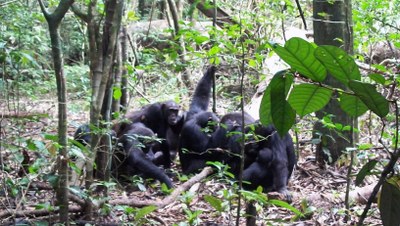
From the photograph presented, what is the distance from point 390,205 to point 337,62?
0.47 m

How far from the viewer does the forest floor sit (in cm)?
355

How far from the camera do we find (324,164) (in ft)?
18.7

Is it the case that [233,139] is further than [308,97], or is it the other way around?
[233,139]

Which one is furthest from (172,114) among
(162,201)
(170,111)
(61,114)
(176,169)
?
(61,114)

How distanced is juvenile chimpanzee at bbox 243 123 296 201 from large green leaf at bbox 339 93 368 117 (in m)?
3.58

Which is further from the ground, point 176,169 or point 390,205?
point 390,205

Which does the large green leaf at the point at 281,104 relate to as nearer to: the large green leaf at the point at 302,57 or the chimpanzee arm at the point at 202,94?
the large green leaf at the point at 302,57

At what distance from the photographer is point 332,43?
5559 mm

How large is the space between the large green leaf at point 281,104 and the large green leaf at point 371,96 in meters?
0.19

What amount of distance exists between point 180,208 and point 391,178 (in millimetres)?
2934

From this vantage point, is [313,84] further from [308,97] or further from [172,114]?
[172,114]

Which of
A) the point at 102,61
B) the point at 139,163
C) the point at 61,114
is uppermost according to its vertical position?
the point at 102,61

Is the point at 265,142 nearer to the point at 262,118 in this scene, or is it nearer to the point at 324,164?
the point at 324,164

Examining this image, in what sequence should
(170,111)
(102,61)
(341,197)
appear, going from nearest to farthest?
(102,61), (341,197), (170,111)
